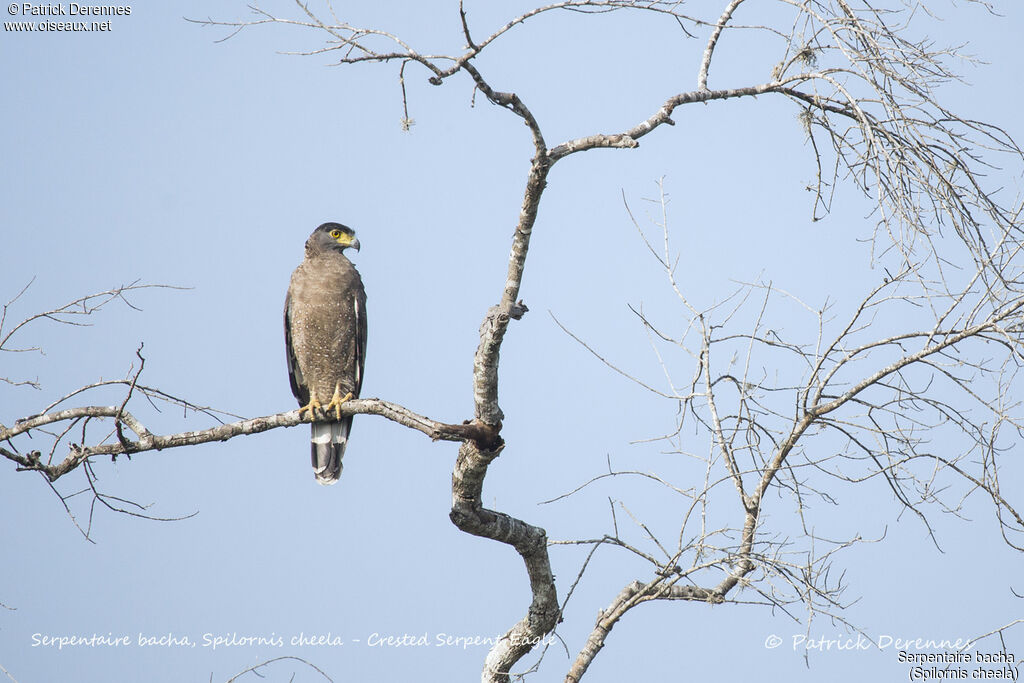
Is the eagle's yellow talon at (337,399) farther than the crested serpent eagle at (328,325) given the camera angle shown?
No

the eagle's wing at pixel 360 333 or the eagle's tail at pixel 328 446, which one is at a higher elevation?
the eagle's wing at pixel 360 333

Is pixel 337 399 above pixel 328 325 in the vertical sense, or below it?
below

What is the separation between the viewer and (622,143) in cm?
388

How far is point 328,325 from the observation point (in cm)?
652

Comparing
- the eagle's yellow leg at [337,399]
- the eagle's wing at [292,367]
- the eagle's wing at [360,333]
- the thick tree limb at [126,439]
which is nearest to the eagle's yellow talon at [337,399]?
the eagle's yellow leg at [337,399]

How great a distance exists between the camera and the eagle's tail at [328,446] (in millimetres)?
6250

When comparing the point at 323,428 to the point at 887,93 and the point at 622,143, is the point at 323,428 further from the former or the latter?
the point at 887,93

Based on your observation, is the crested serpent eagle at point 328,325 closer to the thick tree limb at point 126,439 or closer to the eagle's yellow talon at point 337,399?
the eagle's yellow talon at point 337,399

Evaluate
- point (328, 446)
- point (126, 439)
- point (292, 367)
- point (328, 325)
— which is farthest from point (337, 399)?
point (126, 439)

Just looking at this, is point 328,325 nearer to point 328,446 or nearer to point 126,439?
point 328,446

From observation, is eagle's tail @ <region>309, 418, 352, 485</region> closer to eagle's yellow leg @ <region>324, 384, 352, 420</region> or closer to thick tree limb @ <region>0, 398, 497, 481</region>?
eagle's yellow leg @ <region>324, 384, 352, 420</region>

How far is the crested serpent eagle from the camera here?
21.1 ft

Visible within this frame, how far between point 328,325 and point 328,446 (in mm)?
847

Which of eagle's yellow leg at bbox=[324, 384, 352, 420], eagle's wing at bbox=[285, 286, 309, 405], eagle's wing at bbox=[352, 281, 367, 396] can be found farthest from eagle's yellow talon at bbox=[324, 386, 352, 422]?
eagle's wing at bbox=[285, 286, 309, 405]
